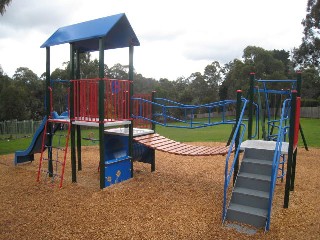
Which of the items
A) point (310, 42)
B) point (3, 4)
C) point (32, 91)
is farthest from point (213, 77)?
point (3, 4)

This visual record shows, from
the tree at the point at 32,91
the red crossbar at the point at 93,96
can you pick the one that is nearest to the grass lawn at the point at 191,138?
the red crossbar at the point at 93,96

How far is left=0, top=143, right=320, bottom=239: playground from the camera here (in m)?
4.39

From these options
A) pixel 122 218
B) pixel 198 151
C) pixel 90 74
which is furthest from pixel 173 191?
pixel 90 74

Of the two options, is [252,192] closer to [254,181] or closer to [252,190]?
[252,190]

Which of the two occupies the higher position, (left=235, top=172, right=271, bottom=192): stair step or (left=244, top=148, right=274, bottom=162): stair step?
(left=244, top=148, right=274, bottom=162): stair step

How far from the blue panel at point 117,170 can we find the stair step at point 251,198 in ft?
9.66

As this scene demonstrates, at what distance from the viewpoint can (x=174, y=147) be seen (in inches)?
280

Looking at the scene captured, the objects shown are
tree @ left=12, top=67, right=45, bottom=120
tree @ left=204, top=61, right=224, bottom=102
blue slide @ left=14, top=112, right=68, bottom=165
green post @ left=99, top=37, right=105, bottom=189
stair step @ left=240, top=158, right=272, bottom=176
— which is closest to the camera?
stair step @ left=240, top=158, right=272, bottom=176

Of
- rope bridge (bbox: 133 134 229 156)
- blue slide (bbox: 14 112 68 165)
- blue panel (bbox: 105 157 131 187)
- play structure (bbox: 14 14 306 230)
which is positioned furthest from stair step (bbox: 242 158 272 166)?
blue slide (bbox: 14 112 68 165)

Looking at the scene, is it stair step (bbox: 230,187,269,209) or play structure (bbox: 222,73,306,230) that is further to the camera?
stair step (bbox: 230,187,269,209)

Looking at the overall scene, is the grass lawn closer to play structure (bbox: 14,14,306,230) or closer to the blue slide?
the blue slide

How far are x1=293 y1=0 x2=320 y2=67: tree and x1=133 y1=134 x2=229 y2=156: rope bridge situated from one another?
29498mm

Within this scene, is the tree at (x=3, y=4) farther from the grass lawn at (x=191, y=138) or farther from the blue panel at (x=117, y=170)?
the blue panel at (x=117, y=170)

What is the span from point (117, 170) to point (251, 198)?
10.8ft
